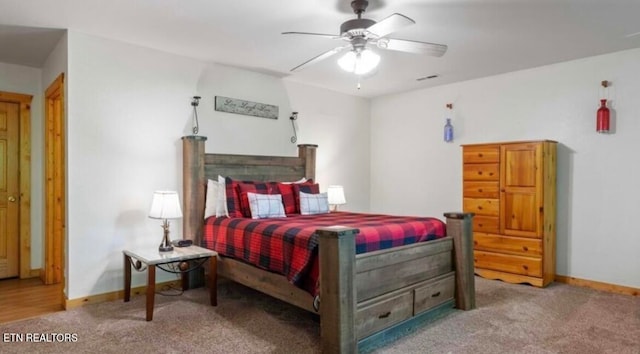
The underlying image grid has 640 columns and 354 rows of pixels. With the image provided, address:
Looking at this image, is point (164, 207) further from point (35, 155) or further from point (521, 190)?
point (521, 190)

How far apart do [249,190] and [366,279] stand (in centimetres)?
182

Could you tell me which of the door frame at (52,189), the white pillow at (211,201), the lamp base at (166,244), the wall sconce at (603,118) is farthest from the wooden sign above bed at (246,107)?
the wall sconce at (603,118)

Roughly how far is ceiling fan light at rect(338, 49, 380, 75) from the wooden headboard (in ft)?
5.99

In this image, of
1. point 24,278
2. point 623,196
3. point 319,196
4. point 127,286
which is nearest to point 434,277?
point 319,196

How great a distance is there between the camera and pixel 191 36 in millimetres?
3398

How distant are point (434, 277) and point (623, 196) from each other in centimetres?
230

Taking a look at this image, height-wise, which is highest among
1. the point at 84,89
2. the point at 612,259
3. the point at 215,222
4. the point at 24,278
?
the point at 84,89

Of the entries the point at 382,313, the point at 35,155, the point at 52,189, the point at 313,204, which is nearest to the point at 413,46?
the point at 382,313

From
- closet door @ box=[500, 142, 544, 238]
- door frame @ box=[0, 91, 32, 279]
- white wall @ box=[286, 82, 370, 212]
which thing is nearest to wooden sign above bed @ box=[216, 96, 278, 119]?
white wall @ box=[286, 82, 370, 212]

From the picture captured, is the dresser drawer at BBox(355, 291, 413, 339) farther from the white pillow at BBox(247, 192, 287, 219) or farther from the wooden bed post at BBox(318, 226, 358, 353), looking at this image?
the white pillow at BBox(247, 192, 287, 219)

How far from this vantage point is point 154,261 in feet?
9.77

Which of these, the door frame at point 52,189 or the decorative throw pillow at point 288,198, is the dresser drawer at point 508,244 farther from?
the door frame at point 52,189

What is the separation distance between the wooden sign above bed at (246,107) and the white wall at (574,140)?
7.33 feet

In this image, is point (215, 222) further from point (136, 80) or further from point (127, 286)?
point (136, 80)
